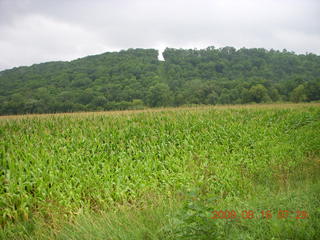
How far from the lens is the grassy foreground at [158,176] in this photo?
3.35m

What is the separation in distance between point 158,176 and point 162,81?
152 feet

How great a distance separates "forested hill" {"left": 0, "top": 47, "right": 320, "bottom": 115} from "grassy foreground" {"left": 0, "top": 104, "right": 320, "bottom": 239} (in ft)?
41.5

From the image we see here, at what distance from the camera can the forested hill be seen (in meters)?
28.3

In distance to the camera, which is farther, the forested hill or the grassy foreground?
the forested hill

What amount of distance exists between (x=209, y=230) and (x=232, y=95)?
37811 millimetres

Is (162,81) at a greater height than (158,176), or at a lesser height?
greater

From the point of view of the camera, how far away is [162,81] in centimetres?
5144

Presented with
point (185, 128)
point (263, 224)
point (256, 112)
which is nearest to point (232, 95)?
point (256, 112)
